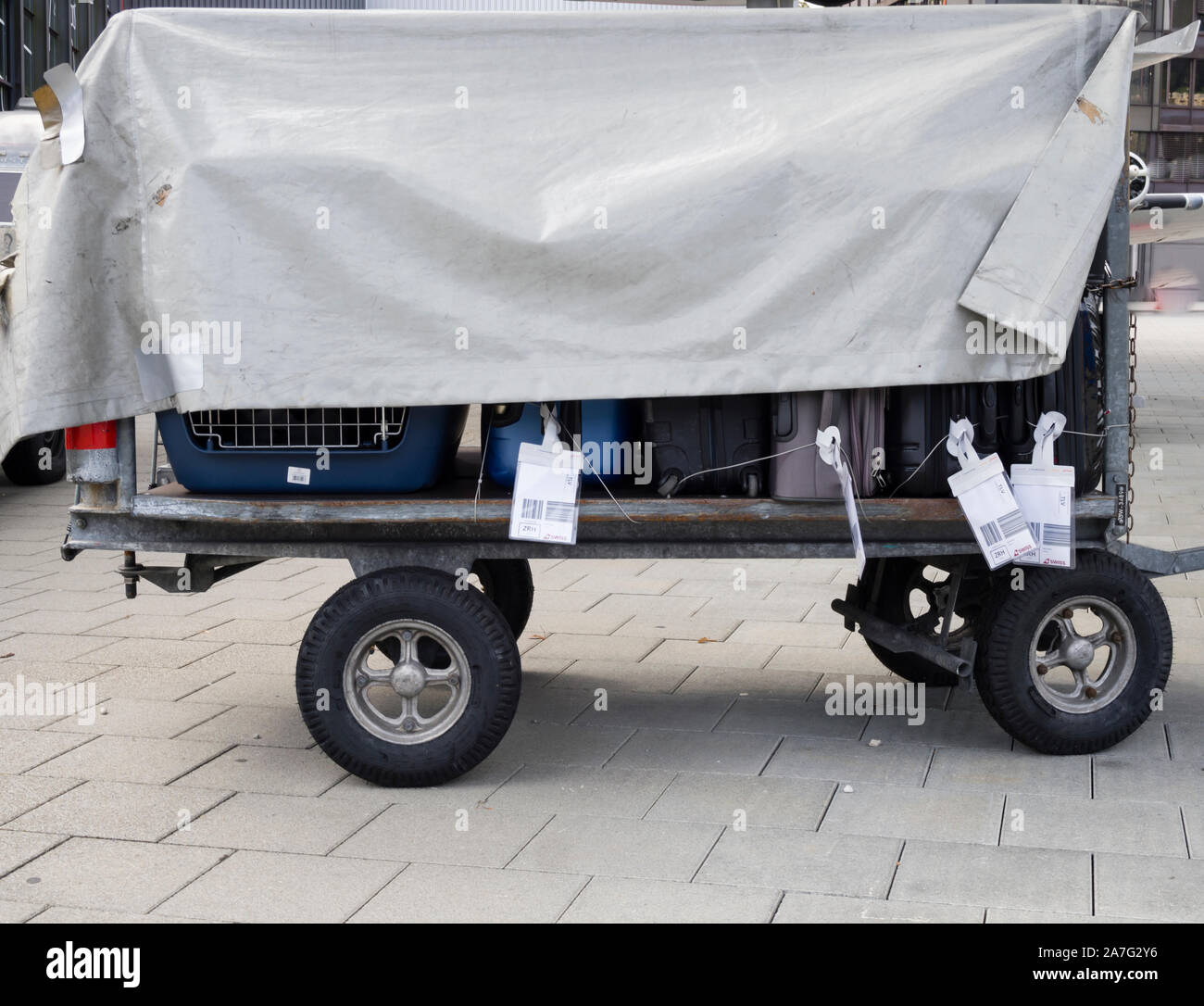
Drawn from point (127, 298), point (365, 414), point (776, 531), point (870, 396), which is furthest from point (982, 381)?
point (127, 298)

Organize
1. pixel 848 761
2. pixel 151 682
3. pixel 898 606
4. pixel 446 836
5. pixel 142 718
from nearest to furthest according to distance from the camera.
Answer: pixel 446 836 → pixel 848 761 → pixel 142 718 → pixel 898 606 → pixel 151 682

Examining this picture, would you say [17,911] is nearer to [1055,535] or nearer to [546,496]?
[546,496]

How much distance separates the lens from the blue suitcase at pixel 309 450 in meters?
4.73

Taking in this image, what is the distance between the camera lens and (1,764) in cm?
500

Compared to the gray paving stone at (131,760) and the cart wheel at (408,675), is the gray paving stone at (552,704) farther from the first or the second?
the gray paving stone at (131,760)

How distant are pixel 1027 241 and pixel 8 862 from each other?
363 centimetres

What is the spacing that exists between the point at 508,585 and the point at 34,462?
24.3 ft

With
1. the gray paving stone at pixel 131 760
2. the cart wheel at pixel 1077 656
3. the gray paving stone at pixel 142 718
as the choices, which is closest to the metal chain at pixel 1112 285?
the cart wheel at pixel 1077 656

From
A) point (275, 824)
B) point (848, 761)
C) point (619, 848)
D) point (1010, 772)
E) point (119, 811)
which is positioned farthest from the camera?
point (848, 761)

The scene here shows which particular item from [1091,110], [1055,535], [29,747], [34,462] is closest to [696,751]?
[1055,535]

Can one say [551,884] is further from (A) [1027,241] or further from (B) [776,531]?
(A) [1027,241]

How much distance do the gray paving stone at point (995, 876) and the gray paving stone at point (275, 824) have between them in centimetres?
171

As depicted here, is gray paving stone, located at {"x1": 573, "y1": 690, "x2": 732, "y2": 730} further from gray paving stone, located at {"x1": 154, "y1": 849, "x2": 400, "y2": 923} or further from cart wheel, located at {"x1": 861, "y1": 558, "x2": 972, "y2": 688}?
gray paving stone, located at {"x1": 154, "y1": 849, "x2": 400, "y2": 923}

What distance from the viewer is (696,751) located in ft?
16.9
